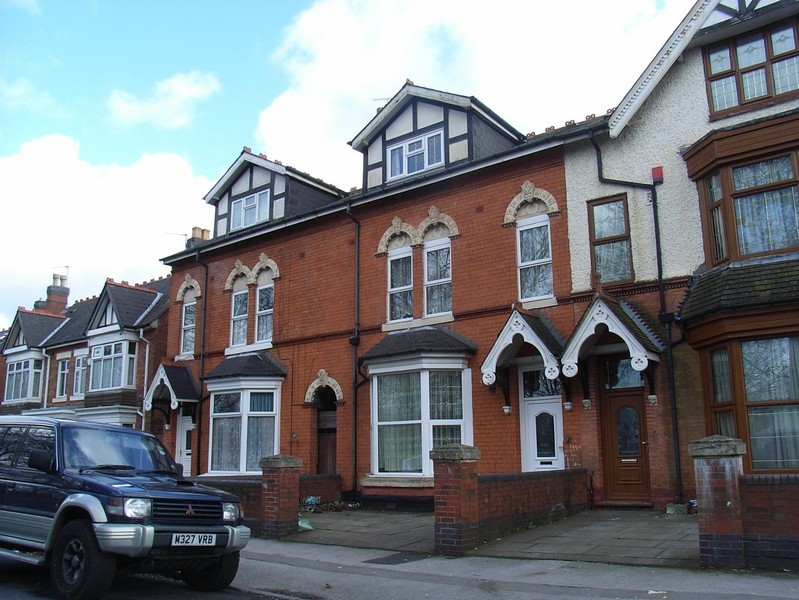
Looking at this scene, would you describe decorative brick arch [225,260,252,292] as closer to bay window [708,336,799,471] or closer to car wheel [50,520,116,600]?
bay window [708,336,799,471]

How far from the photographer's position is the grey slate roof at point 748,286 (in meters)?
11.6

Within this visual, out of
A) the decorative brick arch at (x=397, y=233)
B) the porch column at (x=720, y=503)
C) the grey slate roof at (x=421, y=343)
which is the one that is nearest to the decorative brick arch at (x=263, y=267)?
the decorative brick arch at (x=397, y=233)

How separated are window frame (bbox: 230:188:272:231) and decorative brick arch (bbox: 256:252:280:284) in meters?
1.42

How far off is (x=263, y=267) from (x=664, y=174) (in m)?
11.4

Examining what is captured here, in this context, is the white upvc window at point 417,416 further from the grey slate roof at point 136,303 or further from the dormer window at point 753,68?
the grey slate roof at point 136,303

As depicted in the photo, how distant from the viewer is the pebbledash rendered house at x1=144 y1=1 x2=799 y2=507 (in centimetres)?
1248

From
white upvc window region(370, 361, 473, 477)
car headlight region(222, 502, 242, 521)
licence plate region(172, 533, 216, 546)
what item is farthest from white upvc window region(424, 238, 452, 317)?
licence plate region(172, 533, 216, 546)

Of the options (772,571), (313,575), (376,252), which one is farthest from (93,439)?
(376,252)

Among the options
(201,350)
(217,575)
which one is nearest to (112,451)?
(217,575)

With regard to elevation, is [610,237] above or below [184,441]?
above

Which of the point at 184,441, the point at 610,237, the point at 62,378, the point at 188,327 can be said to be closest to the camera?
the point at 610,237

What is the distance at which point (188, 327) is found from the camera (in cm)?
2283

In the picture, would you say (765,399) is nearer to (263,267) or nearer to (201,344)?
(263,267)

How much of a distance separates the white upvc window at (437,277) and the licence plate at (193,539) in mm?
9635
